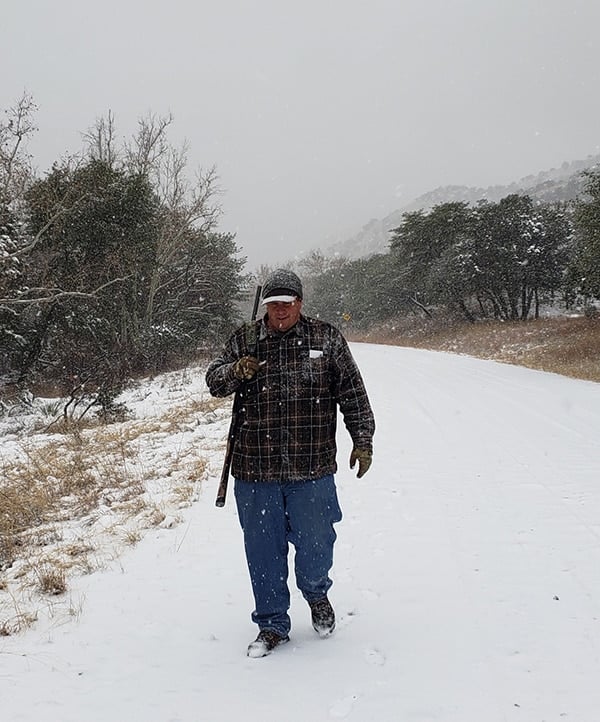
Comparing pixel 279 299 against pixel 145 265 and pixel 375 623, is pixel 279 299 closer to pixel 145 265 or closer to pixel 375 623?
pixel 375 623

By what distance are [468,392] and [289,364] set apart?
1012cm

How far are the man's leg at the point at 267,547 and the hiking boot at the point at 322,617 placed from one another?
18cm

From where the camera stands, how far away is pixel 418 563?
165 inches

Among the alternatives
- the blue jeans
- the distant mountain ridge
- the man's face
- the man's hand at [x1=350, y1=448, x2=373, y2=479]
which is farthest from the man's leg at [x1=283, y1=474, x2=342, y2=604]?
the distant mountain ridge

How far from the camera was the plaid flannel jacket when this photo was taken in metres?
3.07

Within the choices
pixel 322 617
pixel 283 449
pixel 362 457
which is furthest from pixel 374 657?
pixel 283 449

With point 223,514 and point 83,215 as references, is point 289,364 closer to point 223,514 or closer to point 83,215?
point 223,514

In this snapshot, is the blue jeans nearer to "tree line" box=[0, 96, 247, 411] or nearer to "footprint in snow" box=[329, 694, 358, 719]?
"footprint in snow" box=[329, 694, 358, 719]

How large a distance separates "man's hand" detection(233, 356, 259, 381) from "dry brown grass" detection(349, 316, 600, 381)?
14.1 metres

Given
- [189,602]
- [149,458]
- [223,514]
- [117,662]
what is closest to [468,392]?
[149,458]

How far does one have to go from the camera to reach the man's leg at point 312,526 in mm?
3072

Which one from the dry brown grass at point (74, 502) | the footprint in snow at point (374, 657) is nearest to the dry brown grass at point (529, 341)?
the dry brown grass at point (74, 502)

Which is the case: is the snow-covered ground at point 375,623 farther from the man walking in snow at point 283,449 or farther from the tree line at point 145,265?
the tree line at point 145,265

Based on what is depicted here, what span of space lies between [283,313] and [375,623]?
6.71 feet
